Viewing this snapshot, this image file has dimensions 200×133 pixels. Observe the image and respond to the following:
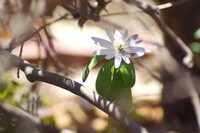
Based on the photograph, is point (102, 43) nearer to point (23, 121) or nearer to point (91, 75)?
point (23, 121)

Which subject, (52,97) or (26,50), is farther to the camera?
(26,50)

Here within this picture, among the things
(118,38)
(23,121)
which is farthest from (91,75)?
(118,38)

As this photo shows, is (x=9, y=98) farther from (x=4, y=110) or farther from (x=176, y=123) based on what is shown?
(x=176, y=123)

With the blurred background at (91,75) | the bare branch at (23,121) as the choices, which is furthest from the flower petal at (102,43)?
the bare branch at (23,121)

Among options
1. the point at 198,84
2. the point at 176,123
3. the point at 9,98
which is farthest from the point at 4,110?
the point at 176,123

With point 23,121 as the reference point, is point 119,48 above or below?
above

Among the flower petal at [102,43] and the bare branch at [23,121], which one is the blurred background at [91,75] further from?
the flower petal at [102,43]
